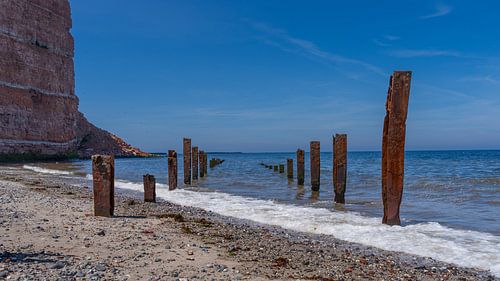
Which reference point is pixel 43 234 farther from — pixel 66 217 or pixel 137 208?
pixel 137 208

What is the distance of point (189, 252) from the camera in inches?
233

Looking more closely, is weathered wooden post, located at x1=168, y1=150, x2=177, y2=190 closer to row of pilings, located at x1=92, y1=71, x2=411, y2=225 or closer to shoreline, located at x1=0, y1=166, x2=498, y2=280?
row of pilings, located at x1=92, y1=71, x2=411, y2=225

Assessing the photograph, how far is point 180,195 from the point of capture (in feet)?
49.7

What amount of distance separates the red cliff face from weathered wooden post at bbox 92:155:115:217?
3261 cm

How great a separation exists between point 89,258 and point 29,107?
39.9 metres

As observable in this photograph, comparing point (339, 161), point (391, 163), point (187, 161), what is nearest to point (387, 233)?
point (391, 163)

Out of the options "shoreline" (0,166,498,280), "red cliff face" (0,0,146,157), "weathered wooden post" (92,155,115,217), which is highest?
"red cliff face" (0,0,146,157)

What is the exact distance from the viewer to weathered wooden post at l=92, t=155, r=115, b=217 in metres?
8.97

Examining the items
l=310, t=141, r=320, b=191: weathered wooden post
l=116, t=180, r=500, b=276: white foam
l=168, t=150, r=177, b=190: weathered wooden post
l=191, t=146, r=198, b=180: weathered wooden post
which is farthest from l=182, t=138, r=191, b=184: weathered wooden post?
l=116, t=180, r=500, b=276: white foam

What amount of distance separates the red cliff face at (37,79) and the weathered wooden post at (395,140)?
36.1 m

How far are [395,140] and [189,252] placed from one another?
522 cm

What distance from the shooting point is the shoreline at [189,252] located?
4.95 metres

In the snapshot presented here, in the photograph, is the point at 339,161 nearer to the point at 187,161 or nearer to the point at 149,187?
the point at 149,187

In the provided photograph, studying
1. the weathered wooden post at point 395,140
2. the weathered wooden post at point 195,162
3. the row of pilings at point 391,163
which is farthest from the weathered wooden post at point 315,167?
the weathered wooden post at point 195,162
